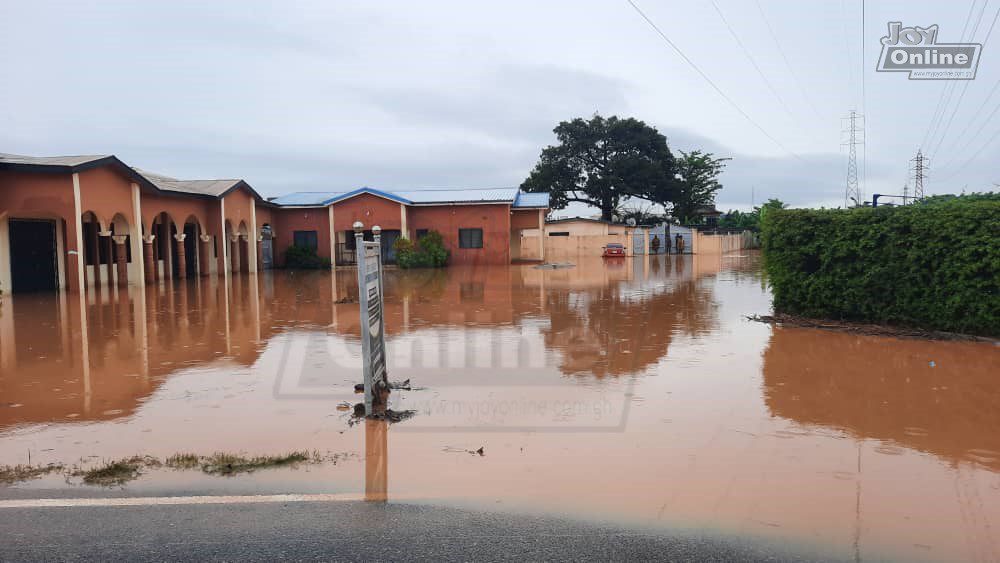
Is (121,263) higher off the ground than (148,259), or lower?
Result: lower

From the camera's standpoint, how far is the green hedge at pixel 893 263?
11016 mm

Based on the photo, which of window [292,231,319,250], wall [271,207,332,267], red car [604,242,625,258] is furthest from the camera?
red car [604,242,625,258]

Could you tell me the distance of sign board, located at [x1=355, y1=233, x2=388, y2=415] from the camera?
7234mm

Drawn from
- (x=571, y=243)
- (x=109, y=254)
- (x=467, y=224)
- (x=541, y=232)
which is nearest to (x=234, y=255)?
(x=109, y=254)

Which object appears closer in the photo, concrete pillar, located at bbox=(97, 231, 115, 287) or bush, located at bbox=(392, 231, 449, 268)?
concrete pillar, located at bbox=(97, 231, 115, 287)

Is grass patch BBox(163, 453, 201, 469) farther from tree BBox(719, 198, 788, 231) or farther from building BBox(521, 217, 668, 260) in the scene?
tree BBox(719, 198, 788, 231)

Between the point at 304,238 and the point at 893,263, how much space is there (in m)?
34.2

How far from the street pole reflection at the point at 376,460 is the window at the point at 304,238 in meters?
35.2

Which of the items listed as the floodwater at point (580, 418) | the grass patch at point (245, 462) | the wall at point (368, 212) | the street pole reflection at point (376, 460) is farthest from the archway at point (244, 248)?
the grass patch at point (245, 462)

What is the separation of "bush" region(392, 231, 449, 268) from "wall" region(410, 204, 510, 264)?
1240 mm

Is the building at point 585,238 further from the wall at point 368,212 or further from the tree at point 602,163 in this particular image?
the wall at point 368,212

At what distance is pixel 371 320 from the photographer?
7.89 meters

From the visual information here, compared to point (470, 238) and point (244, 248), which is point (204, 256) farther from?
point (470, 238)

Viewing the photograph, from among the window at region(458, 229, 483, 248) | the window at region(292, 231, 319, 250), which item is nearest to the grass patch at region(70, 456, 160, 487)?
the window at region(458, 229, 483, 248)
